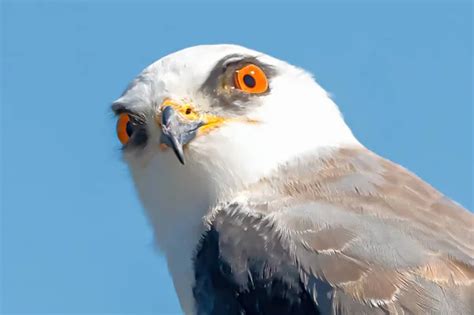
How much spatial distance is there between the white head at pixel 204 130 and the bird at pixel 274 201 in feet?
0.03

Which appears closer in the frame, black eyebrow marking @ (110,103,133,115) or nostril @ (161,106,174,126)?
nostril @ (161,106,174,126)

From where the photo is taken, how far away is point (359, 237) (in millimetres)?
7684

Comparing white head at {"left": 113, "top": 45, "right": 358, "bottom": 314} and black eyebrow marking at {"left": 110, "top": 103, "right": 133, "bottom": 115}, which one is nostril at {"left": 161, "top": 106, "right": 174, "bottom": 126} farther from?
black eyebrow marking at {"left": 110, "top": 103, "right": 133, "bottom": 115}

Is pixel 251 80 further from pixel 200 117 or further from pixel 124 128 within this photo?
pixel 124 128

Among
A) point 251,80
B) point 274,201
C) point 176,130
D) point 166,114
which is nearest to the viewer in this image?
point 274,201

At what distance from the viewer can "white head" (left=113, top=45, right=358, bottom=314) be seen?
28.8 ft

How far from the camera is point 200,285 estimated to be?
8.15 meters

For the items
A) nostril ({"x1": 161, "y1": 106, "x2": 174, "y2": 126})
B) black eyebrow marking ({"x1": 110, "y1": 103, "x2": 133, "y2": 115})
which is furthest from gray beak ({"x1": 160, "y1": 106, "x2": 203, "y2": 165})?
black eyebrow marking ({"x1": 110, "y1": 103, "x2": 133, "y2": 115})

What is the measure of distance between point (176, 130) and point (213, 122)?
35 centimetres

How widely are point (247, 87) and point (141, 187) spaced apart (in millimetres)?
1083

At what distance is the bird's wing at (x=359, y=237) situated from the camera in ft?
24.1

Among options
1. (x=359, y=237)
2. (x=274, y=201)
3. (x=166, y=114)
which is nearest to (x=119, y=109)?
(x=166, y=114)

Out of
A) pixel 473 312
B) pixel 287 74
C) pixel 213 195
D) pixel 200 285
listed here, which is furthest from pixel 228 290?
pixel 287 74

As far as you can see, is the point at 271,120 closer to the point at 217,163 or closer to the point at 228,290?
the point at 217,163
